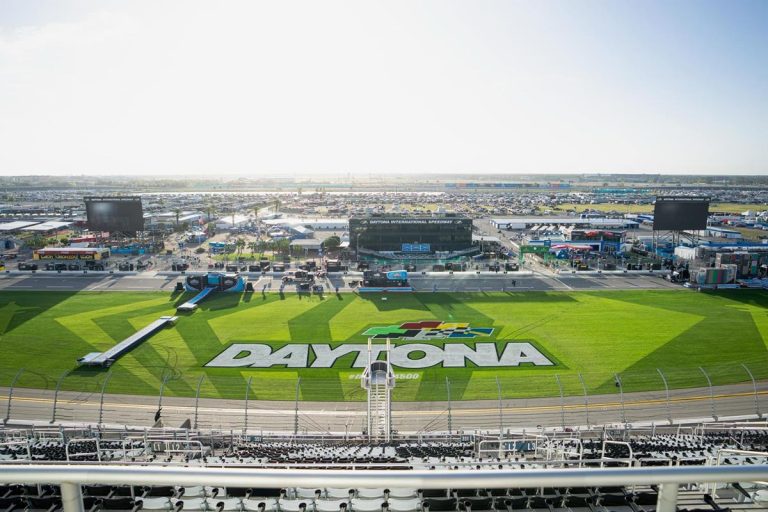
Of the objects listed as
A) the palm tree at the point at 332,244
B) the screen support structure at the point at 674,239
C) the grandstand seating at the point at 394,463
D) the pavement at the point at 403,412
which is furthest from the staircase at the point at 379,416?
the screen support structure at the point at 674,239

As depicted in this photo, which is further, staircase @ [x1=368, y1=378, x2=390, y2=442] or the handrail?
staircase @ [x1=368, y1=378, x2=390, y2=442]

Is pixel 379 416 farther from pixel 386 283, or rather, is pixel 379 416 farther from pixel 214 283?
pixel 214 283

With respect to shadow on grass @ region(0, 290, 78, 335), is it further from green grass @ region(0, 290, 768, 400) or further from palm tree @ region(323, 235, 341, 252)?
palm tree @ region(323, 235, 341, 252)

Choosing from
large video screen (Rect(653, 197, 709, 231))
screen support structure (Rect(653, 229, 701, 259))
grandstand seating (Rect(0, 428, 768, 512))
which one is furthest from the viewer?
screen support structure (Rect(653, 229, 701, 259))

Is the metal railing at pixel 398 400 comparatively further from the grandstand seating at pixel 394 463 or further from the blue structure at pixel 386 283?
the blue structure at pixel 386 283

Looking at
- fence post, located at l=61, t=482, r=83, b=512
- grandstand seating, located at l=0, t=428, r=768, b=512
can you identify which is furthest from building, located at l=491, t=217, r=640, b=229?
fence post, located at l=61, t=482, r=83, b=512

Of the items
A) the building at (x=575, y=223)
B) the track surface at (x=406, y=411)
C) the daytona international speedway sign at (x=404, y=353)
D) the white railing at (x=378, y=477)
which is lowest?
the track surface at (x=406, y=411)
